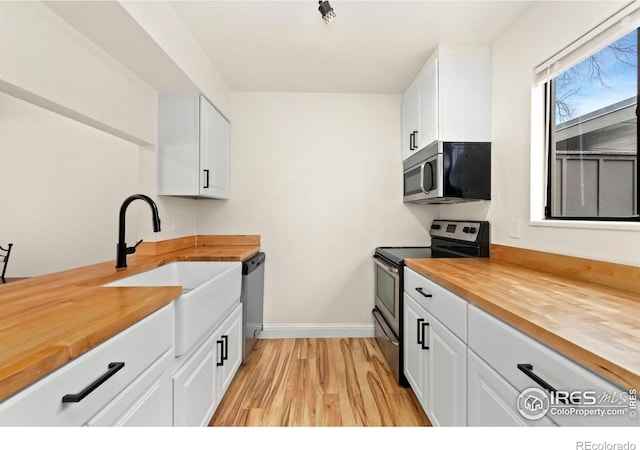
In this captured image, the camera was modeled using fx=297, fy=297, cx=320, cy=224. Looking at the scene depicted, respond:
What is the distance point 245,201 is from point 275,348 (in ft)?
4.61

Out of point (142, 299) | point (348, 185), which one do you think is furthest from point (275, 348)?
point (142, 299)

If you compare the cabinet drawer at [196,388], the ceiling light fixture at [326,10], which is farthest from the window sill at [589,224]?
the cabinet drawer at [196,388]

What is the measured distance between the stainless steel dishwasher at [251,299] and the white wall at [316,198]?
0.21 meters

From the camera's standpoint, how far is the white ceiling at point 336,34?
1730 mm

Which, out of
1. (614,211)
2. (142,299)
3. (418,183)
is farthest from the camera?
(418,183)

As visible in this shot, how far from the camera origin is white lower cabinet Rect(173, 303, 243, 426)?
1.25m

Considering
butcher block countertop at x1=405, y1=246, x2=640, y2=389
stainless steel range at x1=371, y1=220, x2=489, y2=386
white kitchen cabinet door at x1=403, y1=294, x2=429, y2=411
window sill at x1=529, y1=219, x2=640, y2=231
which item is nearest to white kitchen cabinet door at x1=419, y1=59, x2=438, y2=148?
stainless steel range at x1=371, y1=220, x2=489, y2=386

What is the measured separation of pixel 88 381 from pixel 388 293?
1973 millimetres

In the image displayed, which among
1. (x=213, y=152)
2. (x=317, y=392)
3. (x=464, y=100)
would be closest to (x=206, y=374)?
(x=317, y=392)

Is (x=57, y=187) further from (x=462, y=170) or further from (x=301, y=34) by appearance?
(x=462, y=170)

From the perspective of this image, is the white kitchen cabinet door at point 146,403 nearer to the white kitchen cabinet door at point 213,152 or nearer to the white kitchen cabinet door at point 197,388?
the white kitchen cabinet door at point 197,388

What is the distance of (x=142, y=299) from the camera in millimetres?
1028
